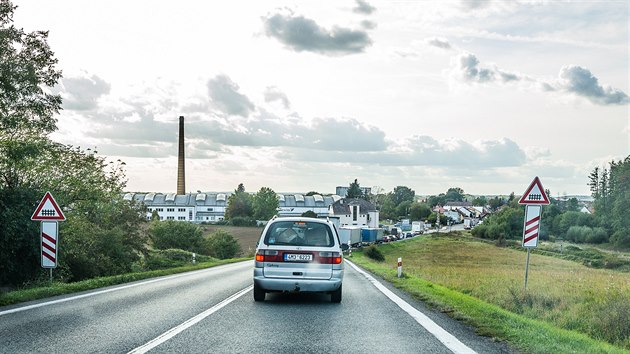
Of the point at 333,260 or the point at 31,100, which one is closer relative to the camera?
the point at 333,260

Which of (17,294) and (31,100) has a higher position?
(31,100)

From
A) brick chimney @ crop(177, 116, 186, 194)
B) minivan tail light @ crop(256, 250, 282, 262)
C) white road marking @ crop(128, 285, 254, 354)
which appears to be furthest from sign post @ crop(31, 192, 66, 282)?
brick chimney @ crop(177, 116, 186, 194)

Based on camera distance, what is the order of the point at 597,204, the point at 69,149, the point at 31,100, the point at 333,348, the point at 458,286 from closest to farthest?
the point at 333,348, the point at 458,286, the point at 31,100, the point at 69,149, the point at 597,204

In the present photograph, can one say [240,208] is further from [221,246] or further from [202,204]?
[221,246]

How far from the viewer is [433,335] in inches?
306

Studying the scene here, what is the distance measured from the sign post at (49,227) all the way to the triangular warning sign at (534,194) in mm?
12442

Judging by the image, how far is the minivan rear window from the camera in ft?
37.1

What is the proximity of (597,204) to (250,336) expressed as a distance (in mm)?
123313

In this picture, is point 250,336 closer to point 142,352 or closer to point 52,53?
point 142,352

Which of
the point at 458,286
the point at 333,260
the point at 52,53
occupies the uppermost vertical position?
the point at 52,53

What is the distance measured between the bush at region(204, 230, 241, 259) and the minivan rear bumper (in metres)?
53.9

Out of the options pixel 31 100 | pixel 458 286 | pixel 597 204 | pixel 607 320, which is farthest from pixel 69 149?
pixel 597 204

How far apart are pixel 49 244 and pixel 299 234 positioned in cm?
845

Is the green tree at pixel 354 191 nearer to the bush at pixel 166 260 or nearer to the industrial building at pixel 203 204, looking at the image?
the industrial building at pixel 203 204
